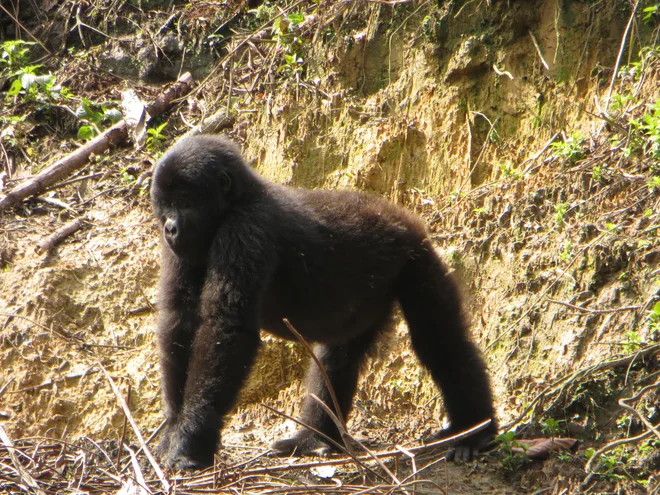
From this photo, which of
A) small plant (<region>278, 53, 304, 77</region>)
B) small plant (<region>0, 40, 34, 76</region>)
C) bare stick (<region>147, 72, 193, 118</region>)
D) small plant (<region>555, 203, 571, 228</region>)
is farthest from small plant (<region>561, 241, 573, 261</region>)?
small plant (<region>0, 40, 34, 76</region>)

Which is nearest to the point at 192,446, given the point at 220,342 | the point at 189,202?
the point at 220,342

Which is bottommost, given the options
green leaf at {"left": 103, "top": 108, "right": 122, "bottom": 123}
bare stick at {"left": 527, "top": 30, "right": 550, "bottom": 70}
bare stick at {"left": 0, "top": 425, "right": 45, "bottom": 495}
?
bare stick at {"left": 0, "top": 425, "right": 45, "bottom": 495}

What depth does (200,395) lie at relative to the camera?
4629mm

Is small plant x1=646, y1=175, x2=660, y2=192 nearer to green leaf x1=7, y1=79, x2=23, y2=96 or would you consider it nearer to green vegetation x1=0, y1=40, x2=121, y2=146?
green vegetation x1=0, y1=40, x2=121, y2=146

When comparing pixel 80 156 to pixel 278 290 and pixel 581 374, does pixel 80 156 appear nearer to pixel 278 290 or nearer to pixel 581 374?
pixel 278 290

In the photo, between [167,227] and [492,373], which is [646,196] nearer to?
[492,373]

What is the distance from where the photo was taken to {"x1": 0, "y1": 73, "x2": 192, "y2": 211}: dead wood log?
26.8ft

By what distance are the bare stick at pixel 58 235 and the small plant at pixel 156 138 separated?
3.67 ft

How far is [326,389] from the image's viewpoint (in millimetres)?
5871

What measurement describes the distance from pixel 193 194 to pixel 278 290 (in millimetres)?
889

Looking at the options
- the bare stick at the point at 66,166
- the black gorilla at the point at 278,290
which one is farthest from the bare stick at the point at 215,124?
the black gorilla at the point at 278,290

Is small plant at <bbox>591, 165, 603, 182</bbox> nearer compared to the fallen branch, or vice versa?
the fallen branch

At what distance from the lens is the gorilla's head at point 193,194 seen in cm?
503

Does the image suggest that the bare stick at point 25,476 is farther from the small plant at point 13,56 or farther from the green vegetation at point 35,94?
the small plant at point 13,56
